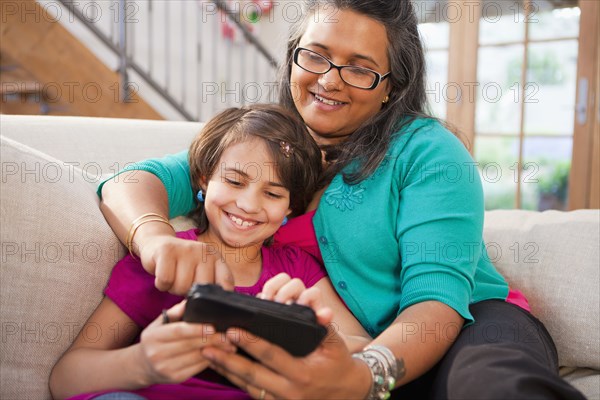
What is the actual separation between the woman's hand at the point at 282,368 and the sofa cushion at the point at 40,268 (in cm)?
30

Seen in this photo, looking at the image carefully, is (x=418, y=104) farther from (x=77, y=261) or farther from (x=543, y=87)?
(x=543, y=87)

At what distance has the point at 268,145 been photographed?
3.78 feet

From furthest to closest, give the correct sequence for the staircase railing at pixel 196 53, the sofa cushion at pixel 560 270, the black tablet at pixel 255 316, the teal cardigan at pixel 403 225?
the staircase railing at pixel 196 53 < the sofa cushion at pixel 560 270 < the teal cardigan at pixel 403 225 < the black tablet at pixel 255 316

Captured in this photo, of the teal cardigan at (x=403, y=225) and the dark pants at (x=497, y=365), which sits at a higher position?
the teal cardigan at (x=403, y=225)

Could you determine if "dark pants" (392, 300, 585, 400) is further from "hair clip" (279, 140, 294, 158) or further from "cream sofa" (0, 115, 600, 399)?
"hair clip" (279, 140, 294, 158)

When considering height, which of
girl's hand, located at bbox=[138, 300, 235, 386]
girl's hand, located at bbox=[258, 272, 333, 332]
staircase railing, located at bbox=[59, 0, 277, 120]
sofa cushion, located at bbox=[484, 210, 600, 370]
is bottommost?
sofa cushion, located at bbox=[484, 210, 600, 370]

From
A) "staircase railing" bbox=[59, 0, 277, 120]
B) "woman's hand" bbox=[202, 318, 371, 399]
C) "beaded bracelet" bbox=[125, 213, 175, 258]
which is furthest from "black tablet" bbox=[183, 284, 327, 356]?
"staircase railing" bbox=[59, 0, 277, 120]

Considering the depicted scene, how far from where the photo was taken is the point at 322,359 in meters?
0.81

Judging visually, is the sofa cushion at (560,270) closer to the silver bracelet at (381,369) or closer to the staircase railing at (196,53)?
the silver bracelet at (381,369)

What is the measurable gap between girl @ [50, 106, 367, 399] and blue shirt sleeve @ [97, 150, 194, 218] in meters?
0.02

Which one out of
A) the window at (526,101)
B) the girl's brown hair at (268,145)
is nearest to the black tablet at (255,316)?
the girl's brown hair at (268,145)

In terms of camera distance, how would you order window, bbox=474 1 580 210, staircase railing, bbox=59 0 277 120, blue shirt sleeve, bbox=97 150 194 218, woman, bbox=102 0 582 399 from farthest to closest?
1. staircase railing, bbox=59 0 277 120
2. window, bbox=474 1 580 210
3. blue shirt sleeve, bbox=97 150 194 218
4. woman, bbox=102 0 582 399

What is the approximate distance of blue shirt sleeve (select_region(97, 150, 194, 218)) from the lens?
1210 mm

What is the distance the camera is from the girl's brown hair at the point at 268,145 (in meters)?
1.16
